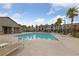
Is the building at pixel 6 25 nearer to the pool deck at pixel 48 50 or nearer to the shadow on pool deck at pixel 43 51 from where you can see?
the pool deck at pixel 48 50

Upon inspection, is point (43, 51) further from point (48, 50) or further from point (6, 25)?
point (6, 25)

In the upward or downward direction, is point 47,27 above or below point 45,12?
below

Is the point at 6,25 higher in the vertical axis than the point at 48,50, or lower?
higher

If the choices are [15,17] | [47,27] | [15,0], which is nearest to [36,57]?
[15,0]

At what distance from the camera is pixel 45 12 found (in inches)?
992

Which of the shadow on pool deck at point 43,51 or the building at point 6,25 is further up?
the building at point 6,25

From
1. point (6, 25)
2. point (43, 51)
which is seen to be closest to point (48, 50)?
point (43, 51)

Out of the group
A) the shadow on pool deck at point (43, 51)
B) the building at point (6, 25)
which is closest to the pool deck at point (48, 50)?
the shadow on pool deck at point (43, 51)

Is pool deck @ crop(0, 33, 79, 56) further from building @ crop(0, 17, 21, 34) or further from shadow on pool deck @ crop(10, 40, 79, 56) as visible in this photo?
building @ crop(0, 17, 21, 34)

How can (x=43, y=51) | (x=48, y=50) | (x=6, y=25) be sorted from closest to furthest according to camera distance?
(x=43, y=51) < (x=48, y=50) < (x=6, y=25)

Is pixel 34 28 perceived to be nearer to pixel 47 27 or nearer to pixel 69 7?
pixel 47 27

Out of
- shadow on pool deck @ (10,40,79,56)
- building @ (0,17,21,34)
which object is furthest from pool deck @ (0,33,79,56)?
building @ (0,17,21,34)

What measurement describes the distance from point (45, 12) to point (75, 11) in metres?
6.24

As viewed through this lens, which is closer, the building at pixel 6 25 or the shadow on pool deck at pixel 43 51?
the shadow on pool deck at pixel 43 51
